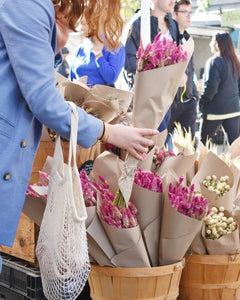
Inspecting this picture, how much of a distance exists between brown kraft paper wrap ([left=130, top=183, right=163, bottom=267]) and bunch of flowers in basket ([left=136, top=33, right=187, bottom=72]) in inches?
17.1

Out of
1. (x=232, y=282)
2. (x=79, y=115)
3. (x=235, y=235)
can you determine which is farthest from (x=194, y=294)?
(x=79, y=115)

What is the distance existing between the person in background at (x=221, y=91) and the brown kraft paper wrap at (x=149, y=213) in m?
3.93

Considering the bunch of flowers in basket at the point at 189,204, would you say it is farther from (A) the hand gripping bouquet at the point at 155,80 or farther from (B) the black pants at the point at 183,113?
(B) the black pants at the point at 183,113

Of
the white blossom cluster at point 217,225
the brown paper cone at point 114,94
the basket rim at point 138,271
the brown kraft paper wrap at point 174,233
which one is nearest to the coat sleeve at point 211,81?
the brown paper cone at point 114,94

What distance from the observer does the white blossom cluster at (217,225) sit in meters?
1.87

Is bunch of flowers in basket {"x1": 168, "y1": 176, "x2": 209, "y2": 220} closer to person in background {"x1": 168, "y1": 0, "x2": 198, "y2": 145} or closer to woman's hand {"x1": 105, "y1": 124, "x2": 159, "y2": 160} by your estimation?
woman's hand {"x1": 105, "y1": 124, "x2": 159, "y2": 160}

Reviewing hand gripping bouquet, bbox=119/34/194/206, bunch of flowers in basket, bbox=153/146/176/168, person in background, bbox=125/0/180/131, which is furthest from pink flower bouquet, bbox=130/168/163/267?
person in background, bbox=125/0/180/131

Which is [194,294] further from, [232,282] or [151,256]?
[151,256]

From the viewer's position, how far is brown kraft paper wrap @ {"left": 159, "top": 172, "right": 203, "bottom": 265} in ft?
5.50

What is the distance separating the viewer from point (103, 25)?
5.18 ft

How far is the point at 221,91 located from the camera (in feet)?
18.3

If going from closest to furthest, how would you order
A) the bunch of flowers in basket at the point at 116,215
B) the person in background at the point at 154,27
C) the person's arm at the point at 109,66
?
the bunch of flowers in basket at the point at 116,215 < the person's arm at the point at 109,66 < the person in background at the point at 154,27

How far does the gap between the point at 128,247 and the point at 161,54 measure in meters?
0.66

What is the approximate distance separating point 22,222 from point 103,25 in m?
1.03
